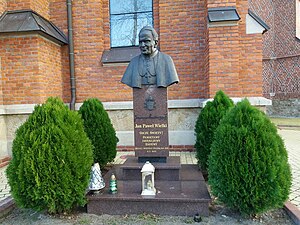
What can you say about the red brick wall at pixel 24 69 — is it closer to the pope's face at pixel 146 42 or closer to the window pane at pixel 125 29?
the window pane at pixel 125 29

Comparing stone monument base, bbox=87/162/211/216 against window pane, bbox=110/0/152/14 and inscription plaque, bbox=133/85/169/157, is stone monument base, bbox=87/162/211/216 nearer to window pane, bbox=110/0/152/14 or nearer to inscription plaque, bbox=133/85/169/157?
inscription plaque, bbox=133/85/169/157

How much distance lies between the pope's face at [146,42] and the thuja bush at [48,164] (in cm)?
165

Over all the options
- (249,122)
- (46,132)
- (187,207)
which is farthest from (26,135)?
(249,122)

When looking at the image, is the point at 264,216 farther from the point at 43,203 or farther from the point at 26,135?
the point at 26,135

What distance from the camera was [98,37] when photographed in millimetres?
6961

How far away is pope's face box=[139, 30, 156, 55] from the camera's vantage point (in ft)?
12.5

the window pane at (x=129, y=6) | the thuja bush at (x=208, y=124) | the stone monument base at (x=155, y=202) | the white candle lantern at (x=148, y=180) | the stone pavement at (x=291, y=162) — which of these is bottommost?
the stone pavement at (x=291, y=162)

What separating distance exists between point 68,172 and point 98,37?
4970 millimetres

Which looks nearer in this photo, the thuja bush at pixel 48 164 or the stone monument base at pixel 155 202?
the thuja bush at pixel 48 164

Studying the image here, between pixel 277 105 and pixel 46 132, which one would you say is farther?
pixel 277 105

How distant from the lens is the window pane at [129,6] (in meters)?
7.19

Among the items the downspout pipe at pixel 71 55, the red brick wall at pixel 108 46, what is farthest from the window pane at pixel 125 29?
the downspout pipe at pixel 71 55

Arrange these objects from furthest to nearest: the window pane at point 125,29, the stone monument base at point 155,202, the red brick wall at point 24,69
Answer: the window pane at point 125,29 → the red brick wall at point 24,69 → the stone monument base at point 155,202

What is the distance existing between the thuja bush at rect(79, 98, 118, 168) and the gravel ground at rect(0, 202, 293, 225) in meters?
1.75
